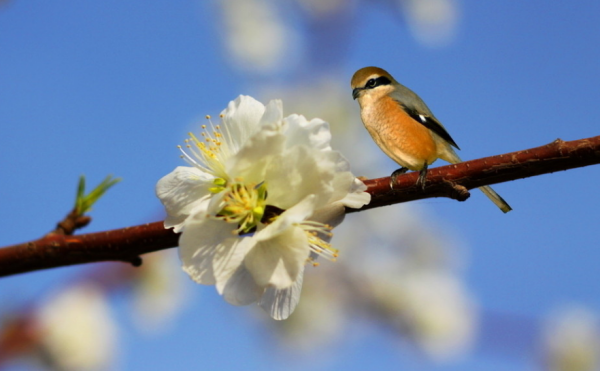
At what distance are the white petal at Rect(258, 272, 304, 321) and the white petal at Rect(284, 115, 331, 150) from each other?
0.32 metres

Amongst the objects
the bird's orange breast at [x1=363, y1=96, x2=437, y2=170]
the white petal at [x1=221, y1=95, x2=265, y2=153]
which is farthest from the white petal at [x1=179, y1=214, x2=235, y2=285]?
the bird's orange breast at [x1=363, y1=96, x2=437, y2=170]

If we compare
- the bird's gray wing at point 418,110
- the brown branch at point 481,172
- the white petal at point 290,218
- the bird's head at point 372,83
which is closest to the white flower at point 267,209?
the white petal at point 290,218

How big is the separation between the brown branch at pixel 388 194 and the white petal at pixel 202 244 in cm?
14

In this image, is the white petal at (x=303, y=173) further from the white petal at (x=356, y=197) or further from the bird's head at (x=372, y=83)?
the bird's head at (x=372, y=83)

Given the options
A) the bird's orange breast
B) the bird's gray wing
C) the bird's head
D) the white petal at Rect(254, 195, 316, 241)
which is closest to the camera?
the white petal at Rect(254, 195, 316, 241)

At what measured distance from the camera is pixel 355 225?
5809mm

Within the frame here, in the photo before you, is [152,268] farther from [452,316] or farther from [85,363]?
[452,316]

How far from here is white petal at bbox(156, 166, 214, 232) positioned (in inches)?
48.2

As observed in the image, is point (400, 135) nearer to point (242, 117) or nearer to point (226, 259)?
point (242, 117)

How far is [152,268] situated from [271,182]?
3.61 m

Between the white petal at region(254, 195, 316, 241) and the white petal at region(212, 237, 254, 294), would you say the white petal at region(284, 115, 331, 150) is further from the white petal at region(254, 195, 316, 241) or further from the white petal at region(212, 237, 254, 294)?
the white petal at region(212, 237, 254, 294)

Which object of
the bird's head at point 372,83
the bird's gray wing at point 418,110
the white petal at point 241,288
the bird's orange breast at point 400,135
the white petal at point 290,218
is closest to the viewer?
the white petal at point 290,218

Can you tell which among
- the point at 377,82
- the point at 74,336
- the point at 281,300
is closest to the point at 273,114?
the point at 281,300

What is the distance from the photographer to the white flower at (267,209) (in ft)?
3.57
